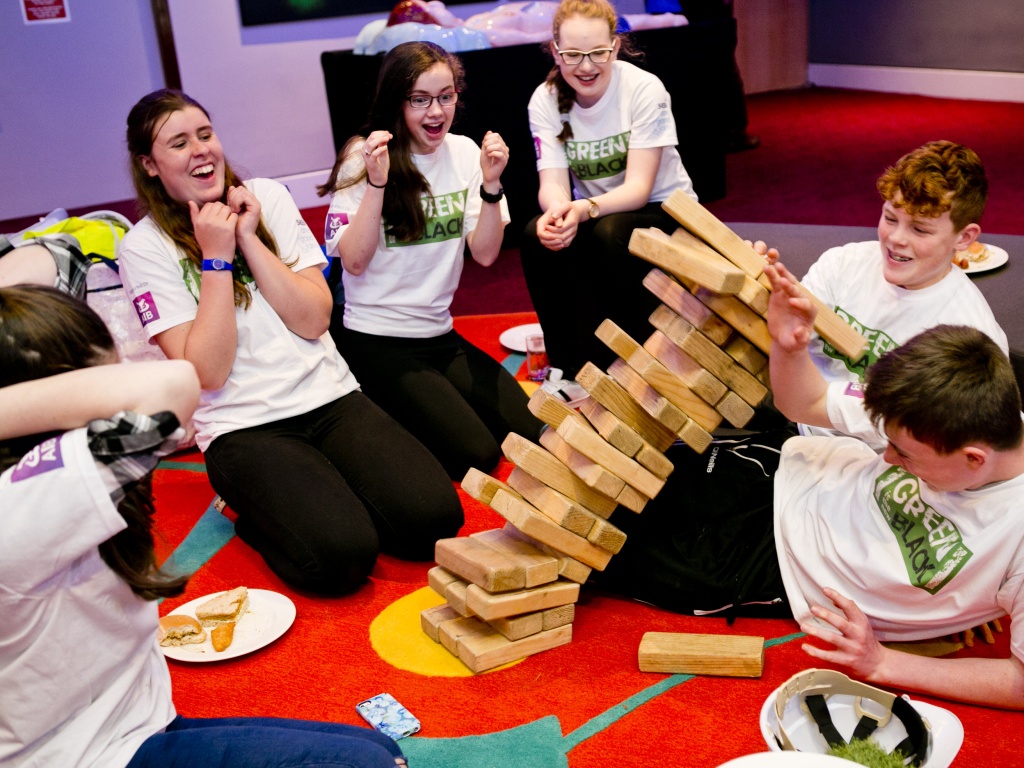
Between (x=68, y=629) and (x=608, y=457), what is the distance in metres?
1.34

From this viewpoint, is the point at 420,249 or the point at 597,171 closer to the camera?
the point at 420,249

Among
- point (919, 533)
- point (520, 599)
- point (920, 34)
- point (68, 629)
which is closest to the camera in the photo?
point (68, 629)

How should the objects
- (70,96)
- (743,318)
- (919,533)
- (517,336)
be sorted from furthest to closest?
(70,96) → (517,336) → (743,318) → (919,533)

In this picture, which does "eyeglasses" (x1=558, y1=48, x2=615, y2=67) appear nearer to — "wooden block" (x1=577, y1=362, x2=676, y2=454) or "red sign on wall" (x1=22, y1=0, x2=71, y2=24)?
"wooden block" (x1=577, y1=362, x2=676, y2=454)

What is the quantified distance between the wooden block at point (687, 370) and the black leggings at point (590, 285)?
49.3 inches

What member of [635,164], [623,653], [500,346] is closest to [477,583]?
[623,653]

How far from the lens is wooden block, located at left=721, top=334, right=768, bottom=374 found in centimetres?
243

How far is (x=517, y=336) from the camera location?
450cm

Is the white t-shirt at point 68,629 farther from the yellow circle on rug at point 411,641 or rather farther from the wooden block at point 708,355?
the wooden block at point 708,355

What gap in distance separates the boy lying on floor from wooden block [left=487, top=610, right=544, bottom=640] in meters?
0.30

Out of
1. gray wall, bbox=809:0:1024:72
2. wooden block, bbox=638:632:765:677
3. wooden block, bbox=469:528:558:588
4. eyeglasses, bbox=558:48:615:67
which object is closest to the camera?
wooden block, bbox=638:632:765:677

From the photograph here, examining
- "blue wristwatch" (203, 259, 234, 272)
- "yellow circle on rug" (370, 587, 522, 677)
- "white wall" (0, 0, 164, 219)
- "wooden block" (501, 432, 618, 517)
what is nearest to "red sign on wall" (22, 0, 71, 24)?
"white wall" (0, 0, 164, 219)

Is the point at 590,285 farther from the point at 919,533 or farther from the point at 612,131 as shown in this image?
the point at 919,533

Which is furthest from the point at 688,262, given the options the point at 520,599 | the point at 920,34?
the point at 920,34
